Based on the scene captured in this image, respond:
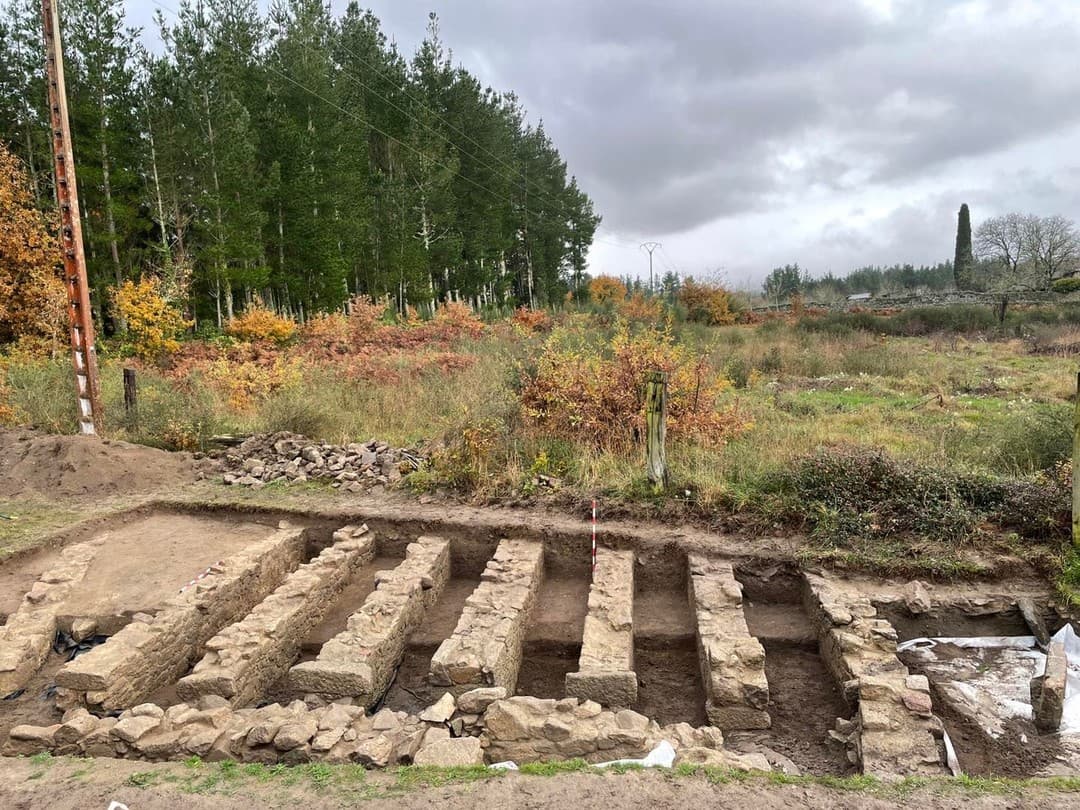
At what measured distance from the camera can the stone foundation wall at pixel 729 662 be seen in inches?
188

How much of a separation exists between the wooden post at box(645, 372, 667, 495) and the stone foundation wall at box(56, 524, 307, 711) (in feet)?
A: 13.8

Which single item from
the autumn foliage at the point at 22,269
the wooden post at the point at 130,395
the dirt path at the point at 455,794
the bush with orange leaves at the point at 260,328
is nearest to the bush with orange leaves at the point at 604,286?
the bush with orange leaves at the point at 260,328

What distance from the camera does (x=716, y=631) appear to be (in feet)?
17.8

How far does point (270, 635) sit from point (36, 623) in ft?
6.99

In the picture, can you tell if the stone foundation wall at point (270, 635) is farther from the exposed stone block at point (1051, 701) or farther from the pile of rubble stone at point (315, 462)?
the exposed stone block at point (1051, 701)

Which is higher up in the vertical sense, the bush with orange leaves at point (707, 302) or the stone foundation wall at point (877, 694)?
the bush with orange leaves at point (707, 302)

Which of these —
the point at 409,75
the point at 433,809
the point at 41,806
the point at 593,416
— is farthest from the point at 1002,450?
the point at 409,75

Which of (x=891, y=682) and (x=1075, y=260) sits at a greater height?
(x=1075, y=260)

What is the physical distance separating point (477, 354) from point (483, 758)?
13665 millimetres

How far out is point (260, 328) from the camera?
796 inches

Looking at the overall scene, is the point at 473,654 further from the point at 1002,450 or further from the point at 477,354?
the point at 477,354

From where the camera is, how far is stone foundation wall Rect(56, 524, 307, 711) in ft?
15.5

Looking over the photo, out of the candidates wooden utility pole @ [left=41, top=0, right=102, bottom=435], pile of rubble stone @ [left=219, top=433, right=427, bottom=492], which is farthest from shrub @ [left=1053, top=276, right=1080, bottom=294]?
wooden utility pole @ [left=41, top=0, right=102, bottom=435]

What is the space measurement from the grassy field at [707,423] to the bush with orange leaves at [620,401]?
28 millimetres
